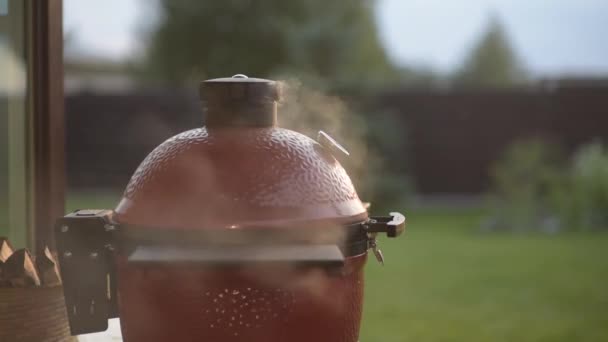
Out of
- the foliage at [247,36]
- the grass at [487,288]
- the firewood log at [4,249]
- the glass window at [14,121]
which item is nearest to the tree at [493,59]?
the foliage at [247,36]

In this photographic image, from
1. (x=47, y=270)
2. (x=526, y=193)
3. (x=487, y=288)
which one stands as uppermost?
(x=47, y=270)

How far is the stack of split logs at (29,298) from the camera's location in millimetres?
1775

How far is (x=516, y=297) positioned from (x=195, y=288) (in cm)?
519

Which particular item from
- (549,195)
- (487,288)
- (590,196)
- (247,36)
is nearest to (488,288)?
(487,288)

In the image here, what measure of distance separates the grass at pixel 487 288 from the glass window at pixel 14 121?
9.55ft

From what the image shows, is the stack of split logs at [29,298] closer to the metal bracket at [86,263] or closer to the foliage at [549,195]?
the metal bracket at [86,263]

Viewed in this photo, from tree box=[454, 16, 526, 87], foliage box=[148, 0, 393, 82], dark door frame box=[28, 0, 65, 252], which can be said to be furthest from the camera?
tree box=[454, 16, 526, 87]

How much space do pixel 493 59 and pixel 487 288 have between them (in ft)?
92.3

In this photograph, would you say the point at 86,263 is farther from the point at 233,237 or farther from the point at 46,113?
the point at 46,113

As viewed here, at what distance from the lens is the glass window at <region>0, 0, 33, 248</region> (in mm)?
2496

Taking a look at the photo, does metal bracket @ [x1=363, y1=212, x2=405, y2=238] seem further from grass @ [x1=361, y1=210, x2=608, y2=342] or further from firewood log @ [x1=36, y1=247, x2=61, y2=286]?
grass @ [x1=361, y1=210, x2=608, y2=342]

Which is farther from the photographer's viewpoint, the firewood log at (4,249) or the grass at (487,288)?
the grass at (487,288)

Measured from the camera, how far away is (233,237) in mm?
1434

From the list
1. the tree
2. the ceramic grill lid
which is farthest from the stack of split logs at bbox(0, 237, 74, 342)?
the tree
